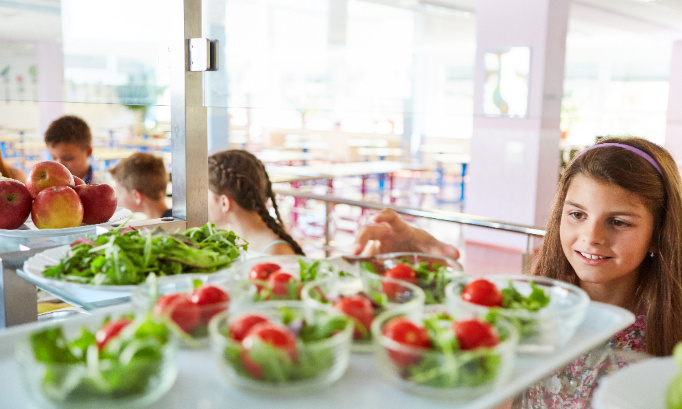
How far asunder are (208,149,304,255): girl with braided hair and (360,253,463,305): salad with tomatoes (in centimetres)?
121

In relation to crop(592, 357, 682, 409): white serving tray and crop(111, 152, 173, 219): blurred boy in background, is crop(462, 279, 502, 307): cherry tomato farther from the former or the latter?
crop(111, 152, 173, 219): blurred boy in background

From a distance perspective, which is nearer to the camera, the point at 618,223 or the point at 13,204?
the point at 13,204

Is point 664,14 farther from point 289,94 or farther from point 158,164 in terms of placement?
point 289,94

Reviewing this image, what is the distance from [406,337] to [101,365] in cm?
24

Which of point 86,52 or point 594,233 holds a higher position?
point 86,52

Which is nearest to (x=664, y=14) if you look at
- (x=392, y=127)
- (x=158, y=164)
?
(x=158, y=164)

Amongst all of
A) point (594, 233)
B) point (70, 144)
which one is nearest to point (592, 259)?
point (594, 233)

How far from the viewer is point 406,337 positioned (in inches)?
20.8

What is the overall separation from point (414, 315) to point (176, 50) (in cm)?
73

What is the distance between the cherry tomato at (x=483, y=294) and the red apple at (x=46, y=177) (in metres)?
0.79

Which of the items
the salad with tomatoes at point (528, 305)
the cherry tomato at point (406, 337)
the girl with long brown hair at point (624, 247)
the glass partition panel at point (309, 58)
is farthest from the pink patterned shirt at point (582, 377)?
the cherry tomato at point (406, 337)

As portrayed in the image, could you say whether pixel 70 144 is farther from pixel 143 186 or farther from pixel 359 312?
pixel 359 312

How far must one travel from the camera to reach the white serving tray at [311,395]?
51cm

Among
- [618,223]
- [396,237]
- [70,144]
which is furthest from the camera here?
[70,144]
